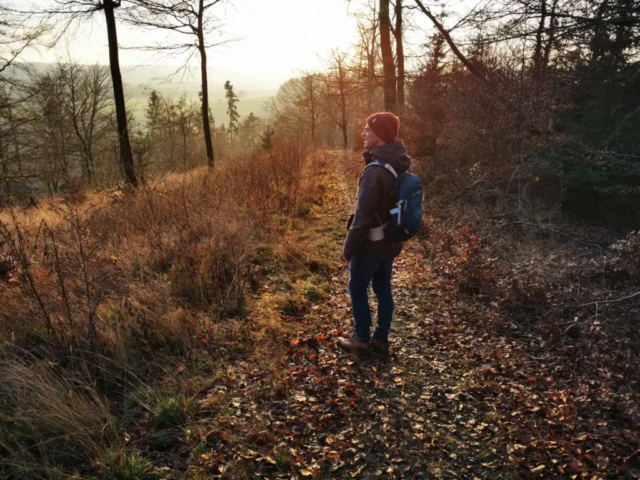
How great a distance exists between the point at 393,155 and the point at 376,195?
14.9 inches

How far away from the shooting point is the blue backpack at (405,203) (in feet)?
9.75

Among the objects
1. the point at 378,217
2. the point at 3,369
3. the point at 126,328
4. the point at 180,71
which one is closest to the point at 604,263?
the point at 378,217

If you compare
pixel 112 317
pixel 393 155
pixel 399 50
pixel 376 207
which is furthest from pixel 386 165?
pixel 399 50

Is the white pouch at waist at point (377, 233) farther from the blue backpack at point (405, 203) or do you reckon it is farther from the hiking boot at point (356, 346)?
the hiking boot at point (356, 346)

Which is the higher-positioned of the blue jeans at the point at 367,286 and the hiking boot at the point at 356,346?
the blue jeans at the point at 367,286

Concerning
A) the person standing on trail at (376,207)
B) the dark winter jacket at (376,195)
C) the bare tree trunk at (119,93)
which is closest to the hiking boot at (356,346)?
the person standing on trail at (376,207)

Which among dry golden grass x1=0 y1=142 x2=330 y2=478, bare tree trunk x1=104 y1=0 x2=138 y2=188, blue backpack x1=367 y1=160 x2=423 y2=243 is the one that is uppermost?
bare tree trunk x1=104 y1=0 x2=138 y2=188

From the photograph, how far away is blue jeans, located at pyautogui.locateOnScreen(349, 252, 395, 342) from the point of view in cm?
328

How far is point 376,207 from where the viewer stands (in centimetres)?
305

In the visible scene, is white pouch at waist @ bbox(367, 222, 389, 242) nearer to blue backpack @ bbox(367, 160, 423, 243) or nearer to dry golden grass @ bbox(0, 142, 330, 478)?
blue backpack @ bbox(367, 160, 423, 243)

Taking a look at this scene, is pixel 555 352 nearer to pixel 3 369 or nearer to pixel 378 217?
pixel 378 217

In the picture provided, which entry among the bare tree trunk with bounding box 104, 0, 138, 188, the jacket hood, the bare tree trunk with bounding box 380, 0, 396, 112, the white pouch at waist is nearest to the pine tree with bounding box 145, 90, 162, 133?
the bare tree trunk with bounding box 380, 0, 396, 112

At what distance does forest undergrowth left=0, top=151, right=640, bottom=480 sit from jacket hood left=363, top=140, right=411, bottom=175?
2042mm

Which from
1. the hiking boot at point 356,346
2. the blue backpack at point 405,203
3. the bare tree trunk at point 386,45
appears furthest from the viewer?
the bare tree trunk at point 386,45
